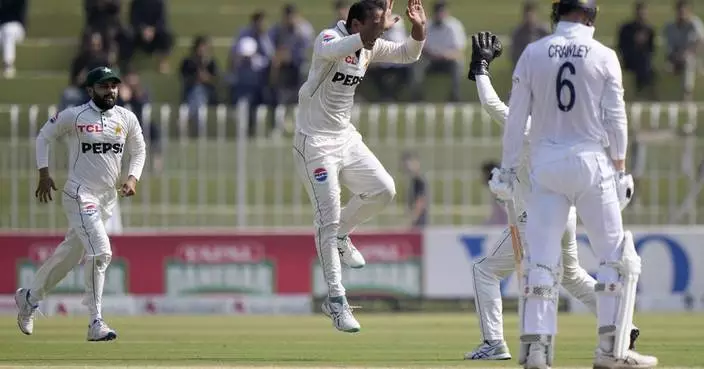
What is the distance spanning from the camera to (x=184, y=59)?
2200 cm

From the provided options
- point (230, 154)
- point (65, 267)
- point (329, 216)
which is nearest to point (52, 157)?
point (230, 154)

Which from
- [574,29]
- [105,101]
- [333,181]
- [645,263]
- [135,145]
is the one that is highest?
[574,29]

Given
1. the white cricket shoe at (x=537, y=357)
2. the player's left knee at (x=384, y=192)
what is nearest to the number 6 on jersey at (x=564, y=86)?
the white cricket shoe at (x=537, y=357)

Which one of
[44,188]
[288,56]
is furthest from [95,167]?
[288,56]

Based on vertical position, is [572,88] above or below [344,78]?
above

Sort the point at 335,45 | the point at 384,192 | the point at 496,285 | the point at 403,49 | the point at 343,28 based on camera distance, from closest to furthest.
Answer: the point at 496,285 → the point at 335,45 → the point at 343,28 → the point at 403,49 → the point at 384,192

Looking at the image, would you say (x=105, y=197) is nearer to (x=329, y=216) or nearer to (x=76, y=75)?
(x=329, y=216)

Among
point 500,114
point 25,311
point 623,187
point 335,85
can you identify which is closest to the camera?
point 623,187

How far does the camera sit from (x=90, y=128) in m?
13.1

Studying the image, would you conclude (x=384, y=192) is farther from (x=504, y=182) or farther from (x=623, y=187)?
(x=623, y=187)

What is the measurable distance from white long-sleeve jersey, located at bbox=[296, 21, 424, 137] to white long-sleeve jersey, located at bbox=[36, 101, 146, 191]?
61.5 inches

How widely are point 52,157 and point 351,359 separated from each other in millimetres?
8878

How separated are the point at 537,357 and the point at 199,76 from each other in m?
13.0

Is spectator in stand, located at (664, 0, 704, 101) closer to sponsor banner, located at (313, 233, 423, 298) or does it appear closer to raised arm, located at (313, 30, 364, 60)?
sponsor banner, located at (313, 233, 423, 298)
